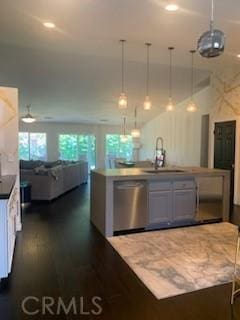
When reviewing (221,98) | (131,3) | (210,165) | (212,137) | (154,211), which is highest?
(131,3)

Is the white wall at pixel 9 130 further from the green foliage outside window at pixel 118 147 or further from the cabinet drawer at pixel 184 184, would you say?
the green foliage outside window at pixel 118 147

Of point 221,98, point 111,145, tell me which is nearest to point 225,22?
point 221,98

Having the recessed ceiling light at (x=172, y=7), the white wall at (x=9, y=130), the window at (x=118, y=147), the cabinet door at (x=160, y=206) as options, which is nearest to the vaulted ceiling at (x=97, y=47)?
the recessed ceiling light at (x=172, y=7)

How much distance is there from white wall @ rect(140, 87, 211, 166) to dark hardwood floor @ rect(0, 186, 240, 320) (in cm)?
582

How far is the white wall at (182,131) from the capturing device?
28.1ft

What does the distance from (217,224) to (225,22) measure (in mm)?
3243

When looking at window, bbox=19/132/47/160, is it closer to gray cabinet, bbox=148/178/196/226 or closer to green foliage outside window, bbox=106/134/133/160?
green foliage outside window, bbox=106/134/133/160

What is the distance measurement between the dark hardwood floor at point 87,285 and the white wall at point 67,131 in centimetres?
834

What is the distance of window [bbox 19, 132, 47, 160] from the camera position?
11.7 meters

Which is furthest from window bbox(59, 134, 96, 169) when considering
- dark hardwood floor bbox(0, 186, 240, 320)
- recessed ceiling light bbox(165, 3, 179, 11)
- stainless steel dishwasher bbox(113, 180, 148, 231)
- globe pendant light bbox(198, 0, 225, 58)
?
globe pendant light bbox(198, 0, 225, 58)

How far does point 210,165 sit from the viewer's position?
7.34 m

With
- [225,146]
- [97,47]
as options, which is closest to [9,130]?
[97,47]

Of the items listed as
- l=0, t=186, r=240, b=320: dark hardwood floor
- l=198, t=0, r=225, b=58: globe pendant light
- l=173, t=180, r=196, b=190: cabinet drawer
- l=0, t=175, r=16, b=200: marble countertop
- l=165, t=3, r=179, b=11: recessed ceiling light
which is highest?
l=165, t=3, r=179, b=11: recessed ceiling light

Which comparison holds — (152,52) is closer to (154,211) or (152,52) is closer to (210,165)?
(154,211)
